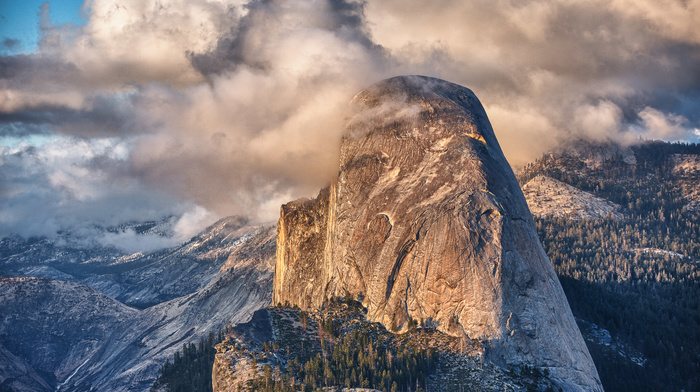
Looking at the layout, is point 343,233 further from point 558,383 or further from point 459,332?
point 558,383

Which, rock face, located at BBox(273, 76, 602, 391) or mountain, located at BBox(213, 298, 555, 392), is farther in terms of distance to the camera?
rock face, located at BBox(273, 76, 602, 391)

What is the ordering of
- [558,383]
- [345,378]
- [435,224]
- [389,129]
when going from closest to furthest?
1. [558,383]
2. [345,378]
3. [435,224]
4. [389,129]

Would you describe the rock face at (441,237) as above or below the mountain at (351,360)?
above

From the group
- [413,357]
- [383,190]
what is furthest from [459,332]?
[383,190]

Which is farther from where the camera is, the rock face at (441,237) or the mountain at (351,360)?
the rock face at (441,237)

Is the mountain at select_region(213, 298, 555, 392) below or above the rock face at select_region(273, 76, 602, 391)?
below

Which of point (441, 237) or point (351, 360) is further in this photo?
point (441, 237)

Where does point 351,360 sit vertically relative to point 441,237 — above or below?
below

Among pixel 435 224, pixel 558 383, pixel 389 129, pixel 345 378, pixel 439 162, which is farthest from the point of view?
pixel 389 129
